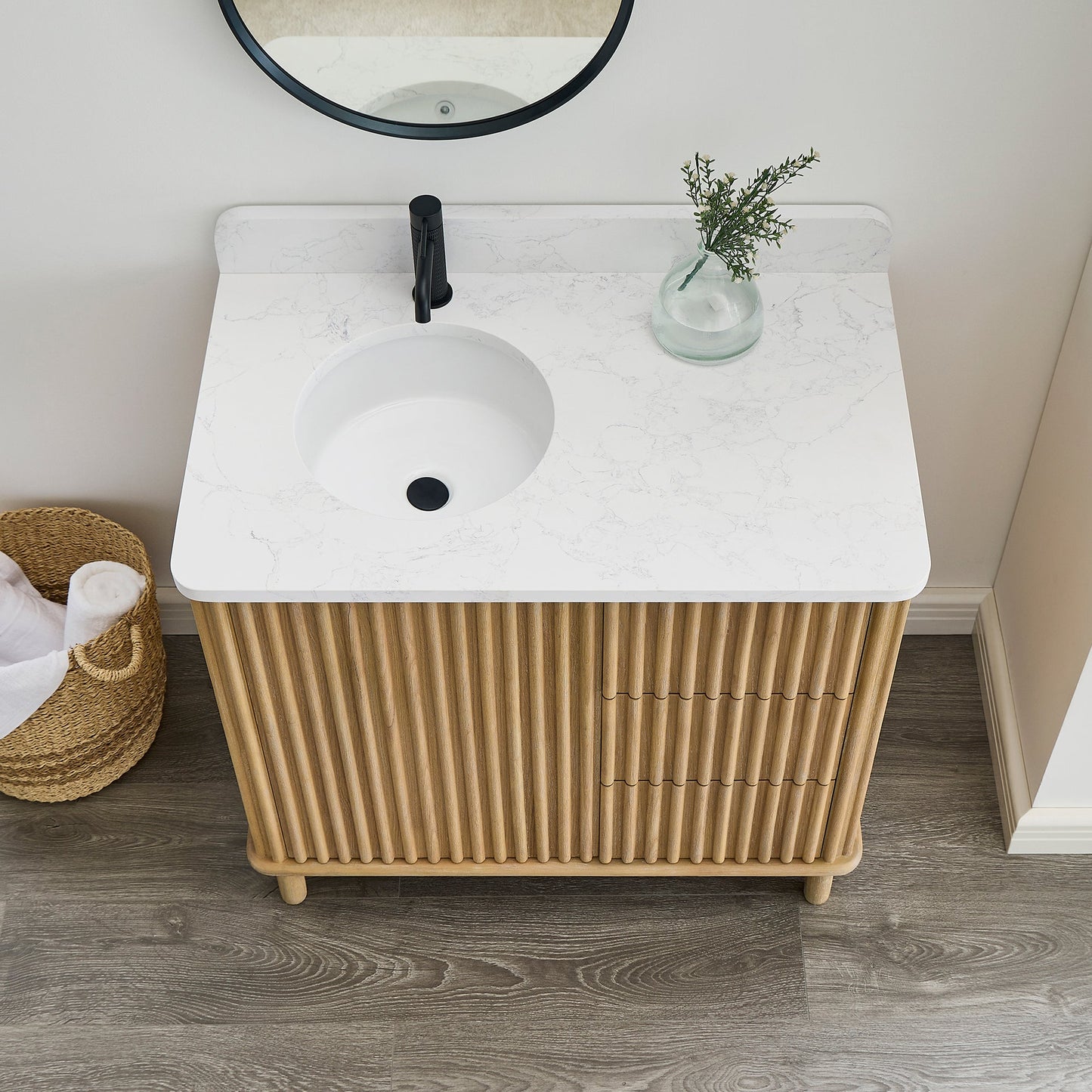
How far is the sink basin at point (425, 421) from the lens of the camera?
1610 mm

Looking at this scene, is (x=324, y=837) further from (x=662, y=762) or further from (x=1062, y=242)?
(x=1062, y=242)

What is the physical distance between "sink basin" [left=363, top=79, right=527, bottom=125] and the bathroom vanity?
0.45 ft

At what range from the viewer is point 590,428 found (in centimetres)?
149

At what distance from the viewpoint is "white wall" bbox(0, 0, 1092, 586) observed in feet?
4.83

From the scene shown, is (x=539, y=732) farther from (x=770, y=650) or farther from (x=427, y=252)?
(x=427, y=252)

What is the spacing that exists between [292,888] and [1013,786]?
1193 millimetres

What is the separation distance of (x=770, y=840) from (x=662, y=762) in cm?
25

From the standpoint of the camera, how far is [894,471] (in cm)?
145

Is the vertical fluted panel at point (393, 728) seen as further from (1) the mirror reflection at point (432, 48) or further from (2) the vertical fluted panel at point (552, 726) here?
(1) the mirror reflection at point (432, 48)

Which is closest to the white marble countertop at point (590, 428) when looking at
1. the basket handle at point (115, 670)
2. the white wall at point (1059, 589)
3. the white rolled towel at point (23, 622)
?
the white wall at point (1059, 589)

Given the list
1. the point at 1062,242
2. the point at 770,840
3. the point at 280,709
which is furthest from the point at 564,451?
the point at 1062,242

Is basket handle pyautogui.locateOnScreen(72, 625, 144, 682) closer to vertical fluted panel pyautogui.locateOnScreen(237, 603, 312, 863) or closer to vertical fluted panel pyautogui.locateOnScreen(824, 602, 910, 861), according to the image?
vertical fluted panel pyautogui.locateOnScreen(237, 603, 312, 863)

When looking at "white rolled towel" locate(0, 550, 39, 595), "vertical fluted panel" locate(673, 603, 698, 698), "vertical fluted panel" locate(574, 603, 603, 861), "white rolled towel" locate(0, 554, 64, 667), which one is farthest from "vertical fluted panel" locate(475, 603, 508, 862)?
"white rolled towel" locate(0, 550, 39, 595)

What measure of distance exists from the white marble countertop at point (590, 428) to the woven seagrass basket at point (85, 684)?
0.54 metres
